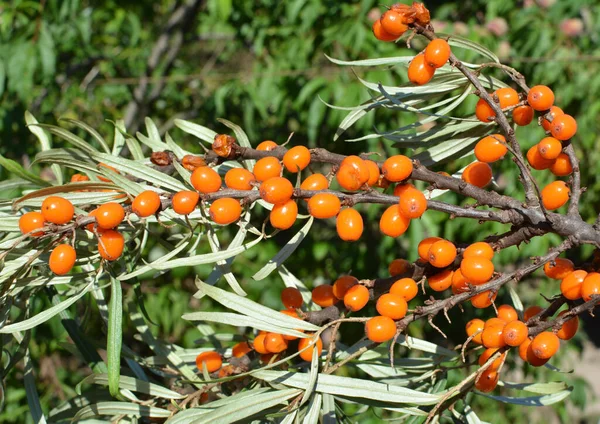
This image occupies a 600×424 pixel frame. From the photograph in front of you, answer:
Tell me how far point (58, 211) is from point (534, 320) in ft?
1.69

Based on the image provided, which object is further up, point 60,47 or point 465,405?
point 465,405

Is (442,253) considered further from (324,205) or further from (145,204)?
(145,204)

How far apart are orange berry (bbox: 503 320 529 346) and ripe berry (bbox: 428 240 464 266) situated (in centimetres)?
10

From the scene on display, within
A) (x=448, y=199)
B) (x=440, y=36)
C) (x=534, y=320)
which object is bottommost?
(x=448, y=199)

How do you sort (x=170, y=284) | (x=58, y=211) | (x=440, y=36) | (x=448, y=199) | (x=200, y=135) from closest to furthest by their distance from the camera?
(x=58, y=211)
(x=440, y=36)
(x=200, y=135)
(x=448, y=199)
(x=170, y=284)

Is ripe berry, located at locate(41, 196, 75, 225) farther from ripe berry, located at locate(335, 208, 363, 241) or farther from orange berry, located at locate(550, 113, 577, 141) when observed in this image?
orange berry, located at locate(550, 113, 577, 141)

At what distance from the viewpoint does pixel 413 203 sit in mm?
559

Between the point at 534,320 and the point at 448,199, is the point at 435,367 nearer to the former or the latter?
the point at 534,320

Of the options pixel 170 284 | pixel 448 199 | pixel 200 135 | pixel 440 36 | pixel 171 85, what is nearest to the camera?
pixel 440 36

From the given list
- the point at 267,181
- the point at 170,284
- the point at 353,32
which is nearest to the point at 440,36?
the point at 267,181

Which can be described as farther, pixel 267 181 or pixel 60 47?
pixel 60 47

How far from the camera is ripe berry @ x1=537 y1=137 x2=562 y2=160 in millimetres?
622

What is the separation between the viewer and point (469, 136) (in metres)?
0.75

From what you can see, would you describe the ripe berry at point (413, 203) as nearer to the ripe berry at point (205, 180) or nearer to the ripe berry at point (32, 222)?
the ripe berry at point (205, 180)
